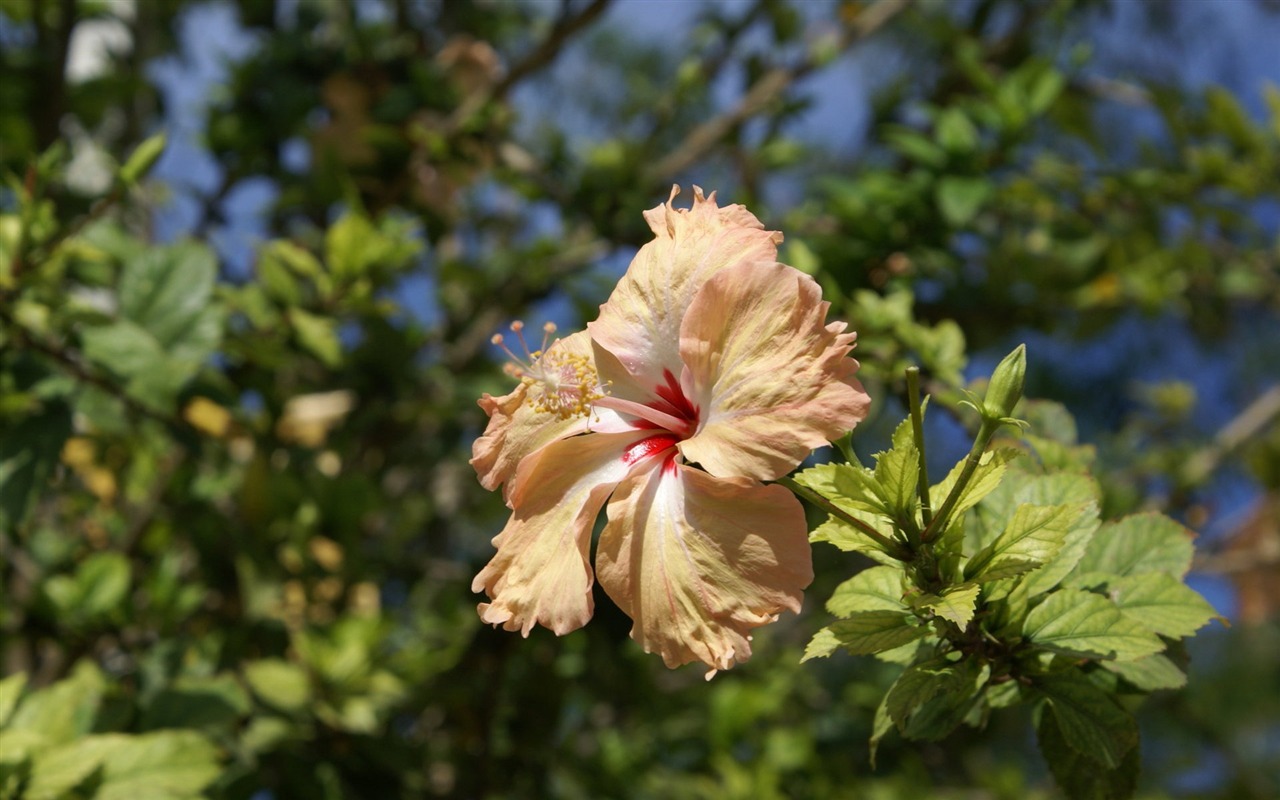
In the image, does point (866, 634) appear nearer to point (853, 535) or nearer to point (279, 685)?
point (853, 535)

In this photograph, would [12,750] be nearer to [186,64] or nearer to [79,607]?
[79,607]

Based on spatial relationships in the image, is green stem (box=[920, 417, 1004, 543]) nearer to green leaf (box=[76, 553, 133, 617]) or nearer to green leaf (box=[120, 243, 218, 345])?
green leaf (box=[120, 243, 218, 345])

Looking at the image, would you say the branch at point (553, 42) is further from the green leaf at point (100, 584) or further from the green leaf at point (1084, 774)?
the green leaf at point (1084, 774)

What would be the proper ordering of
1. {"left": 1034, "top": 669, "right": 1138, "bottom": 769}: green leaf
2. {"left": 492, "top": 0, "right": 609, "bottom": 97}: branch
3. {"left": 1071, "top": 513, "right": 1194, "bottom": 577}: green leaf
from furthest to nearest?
{"left": 492, "top": 0, "right": 609, "bottom": 97}: branch < {"left": 1071, "top": 513, "right": 1194, "bottom": 577}: green leaf < {"left": 1034, "top": 669, "right": 1138, "bottom": 769}: green leaf

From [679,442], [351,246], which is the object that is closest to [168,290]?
[351,246]

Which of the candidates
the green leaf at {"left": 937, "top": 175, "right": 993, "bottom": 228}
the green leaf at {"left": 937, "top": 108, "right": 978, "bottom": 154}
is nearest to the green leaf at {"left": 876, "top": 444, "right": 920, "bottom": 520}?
the green leaf at {"left": 937, "top": 175, "right": 993, "bottom": 228}

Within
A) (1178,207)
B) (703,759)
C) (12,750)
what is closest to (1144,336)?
(1178,207)

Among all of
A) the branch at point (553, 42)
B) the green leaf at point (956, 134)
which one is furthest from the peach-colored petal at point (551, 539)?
the branch at point (553, 42)
